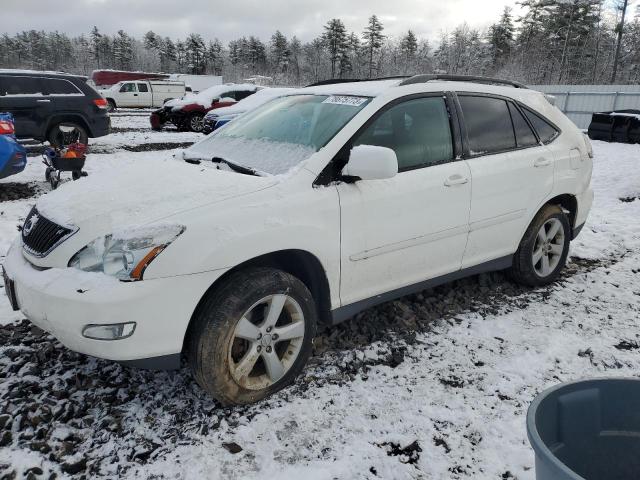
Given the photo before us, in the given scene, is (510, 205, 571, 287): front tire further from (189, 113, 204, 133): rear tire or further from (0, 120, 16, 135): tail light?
(189, 113, 204, 133): rear tire

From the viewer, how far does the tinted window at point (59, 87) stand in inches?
413

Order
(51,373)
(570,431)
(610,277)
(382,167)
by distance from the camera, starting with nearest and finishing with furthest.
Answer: (570,431) → (382,167) → (51,373) → (610,277)

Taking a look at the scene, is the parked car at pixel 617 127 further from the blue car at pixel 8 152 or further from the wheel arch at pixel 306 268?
the blue car at pixel 8 152

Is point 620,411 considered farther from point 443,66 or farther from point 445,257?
point 443,66

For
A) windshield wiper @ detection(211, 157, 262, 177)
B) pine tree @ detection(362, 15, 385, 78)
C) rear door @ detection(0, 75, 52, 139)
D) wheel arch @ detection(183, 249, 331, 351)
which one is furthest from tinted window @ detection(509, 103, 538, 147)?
pine tree @ detection(362, 15, 385, 78)

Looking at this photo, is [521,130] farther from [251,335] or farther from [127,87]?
[127,87]

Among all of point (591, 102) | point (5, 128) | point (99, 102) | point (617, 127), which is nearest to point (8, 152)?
point (5, 128)

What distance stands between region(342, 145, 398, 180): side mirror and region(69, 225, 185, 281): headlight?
1.02m

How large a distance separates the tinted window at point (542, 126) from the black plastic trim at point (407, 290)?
3.53ft

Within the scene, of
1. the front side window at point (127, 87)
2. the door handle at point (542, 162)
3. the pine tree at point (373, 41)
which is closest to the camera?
the door handle at point (542, 162)

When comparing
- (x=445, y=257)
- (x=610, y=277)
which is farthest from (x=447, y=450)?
(x=610, y=277)

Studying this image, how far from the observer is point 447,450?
7.74 ft

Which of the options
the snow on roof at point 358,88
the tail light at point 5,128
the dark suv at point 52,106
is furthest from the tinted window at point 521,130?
the dark suv at point 52,106

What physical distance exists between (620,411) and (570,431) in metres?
0.19
